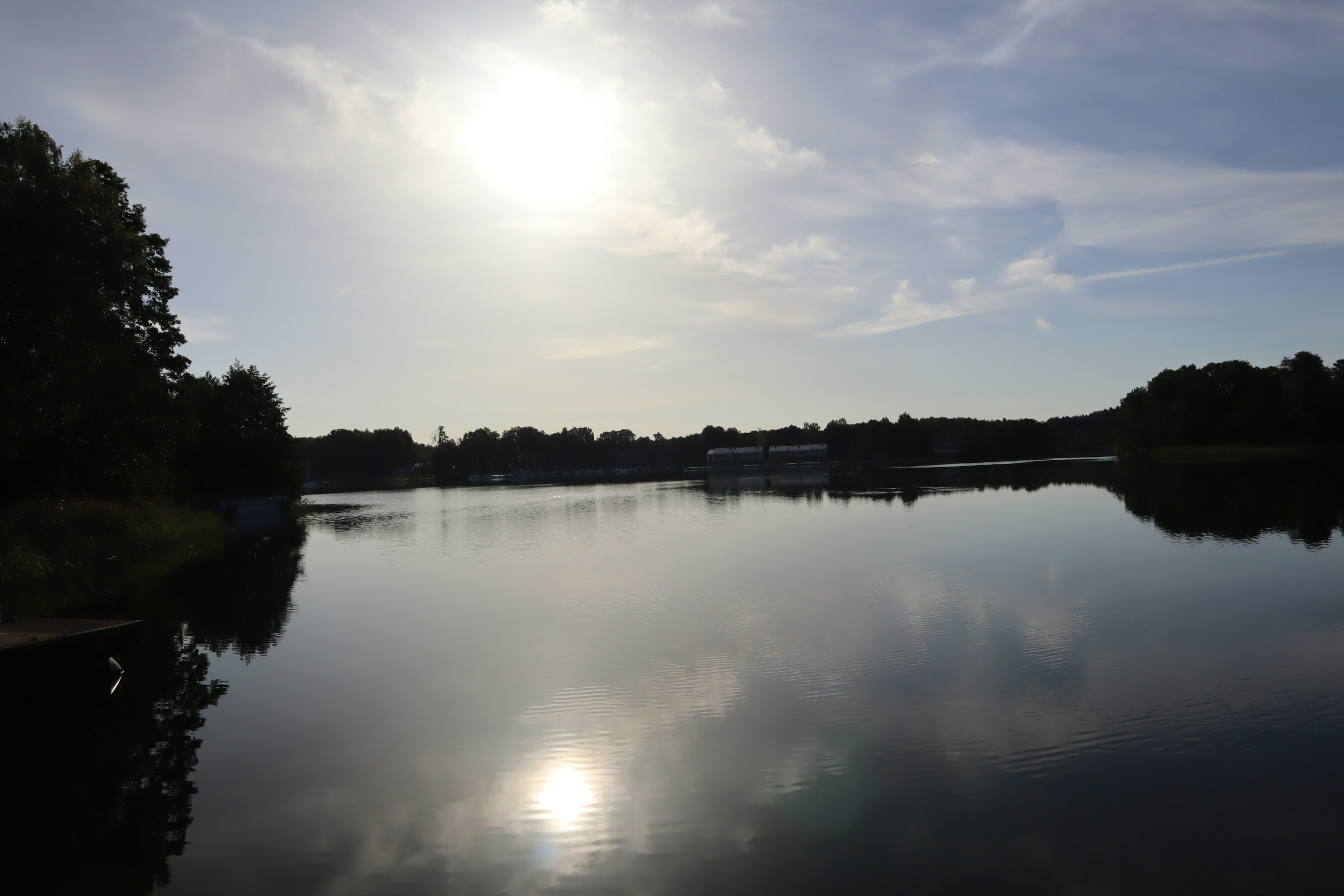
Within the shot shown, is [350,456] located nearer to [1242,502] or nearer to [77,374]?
[77,374]

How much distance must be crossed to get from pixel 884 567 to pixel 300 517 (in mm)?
54361

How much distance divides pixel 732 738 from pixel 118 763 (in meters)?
7.75

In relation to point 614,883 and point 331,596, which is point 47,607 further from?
point 614,883

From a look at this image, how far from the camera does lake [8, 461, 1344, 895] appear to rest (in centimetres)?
709

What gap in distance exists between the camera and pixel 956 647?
14078 mm

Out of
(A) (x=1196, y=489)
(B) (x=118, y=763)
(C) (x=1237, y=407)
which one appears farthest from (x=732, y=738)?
(C) (x=1237, y=407)

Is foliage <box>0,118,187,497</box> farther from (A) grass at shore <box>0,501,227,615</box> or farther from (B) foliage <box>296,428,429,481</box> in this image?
(B) foliage <box>296,428,429,481</box>

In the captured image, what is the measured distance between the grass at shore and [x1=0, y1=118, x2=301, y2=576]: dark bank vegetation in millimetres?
87

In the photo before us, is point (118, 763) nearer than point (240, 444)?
Yes

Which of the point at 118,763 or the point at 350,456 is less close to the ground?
the point at 350,456

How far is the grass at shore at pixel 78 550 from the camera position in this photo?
24047 millimetres

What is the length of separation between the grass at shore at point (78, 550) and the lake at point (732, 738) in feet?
13.5

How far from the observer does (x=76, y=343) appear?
2817 centimetres

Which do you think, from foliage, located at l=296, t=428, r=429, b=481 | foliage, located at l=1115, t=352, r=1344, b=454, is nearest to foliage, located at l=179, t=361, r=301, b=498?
foliage, located at l=1115, t=352, r=1344, b=454
